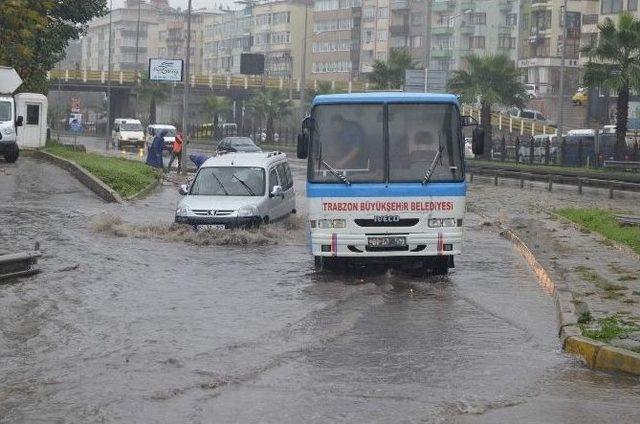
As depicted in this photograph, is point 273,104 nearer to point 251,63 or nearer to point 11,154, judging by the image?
point 251,63

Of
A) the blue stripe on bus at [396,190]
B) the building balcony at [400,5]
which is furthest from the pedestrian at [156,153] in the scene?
the building balcony at [400,5]

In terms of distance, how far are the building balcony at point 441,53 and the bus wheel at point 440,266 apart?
10014cm

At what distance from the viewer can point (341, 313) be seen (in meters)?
14.1

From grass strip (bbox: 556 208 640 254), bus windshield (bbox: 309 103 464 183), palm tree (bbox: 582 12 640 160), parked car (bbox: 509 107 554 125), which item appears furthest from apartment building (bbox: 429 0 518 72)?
bus windshield (bbox: 309 103 464 183)

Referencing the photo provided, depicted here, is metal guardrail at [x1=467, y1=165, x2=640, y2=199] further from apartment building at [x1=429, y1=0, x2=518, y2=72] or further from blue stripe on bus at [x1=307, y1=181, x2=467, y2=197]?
apartment building at [x1=429, y1=0, x2=518, y2=72]

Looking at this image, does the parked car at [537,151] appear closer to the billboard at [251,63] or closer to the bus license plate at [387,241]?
the bus license plate at [387,241]

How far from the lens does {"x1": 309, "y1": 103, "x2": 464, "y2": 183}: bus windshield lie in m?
17.0

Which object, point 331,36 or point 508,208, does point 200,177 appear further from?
point 331,36

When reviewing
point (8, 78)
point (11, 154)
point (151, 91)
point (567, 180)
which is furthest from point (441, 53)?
point (8, 78)

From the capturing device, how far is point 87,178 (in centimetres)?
3409

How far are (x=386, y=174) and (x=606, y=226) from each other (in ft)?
31.6

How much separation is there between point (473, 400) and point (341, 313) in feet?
15.9

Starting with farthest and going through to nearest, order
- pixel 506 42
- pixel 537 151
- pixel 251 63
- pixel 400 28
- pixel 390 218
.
A: 1. pixel 400 28
2. pixel 251 63
3. pixel 506 42
4. pixel 537 151
5. pixel 390 218

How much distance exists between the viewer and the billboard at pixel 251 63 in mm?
114688
